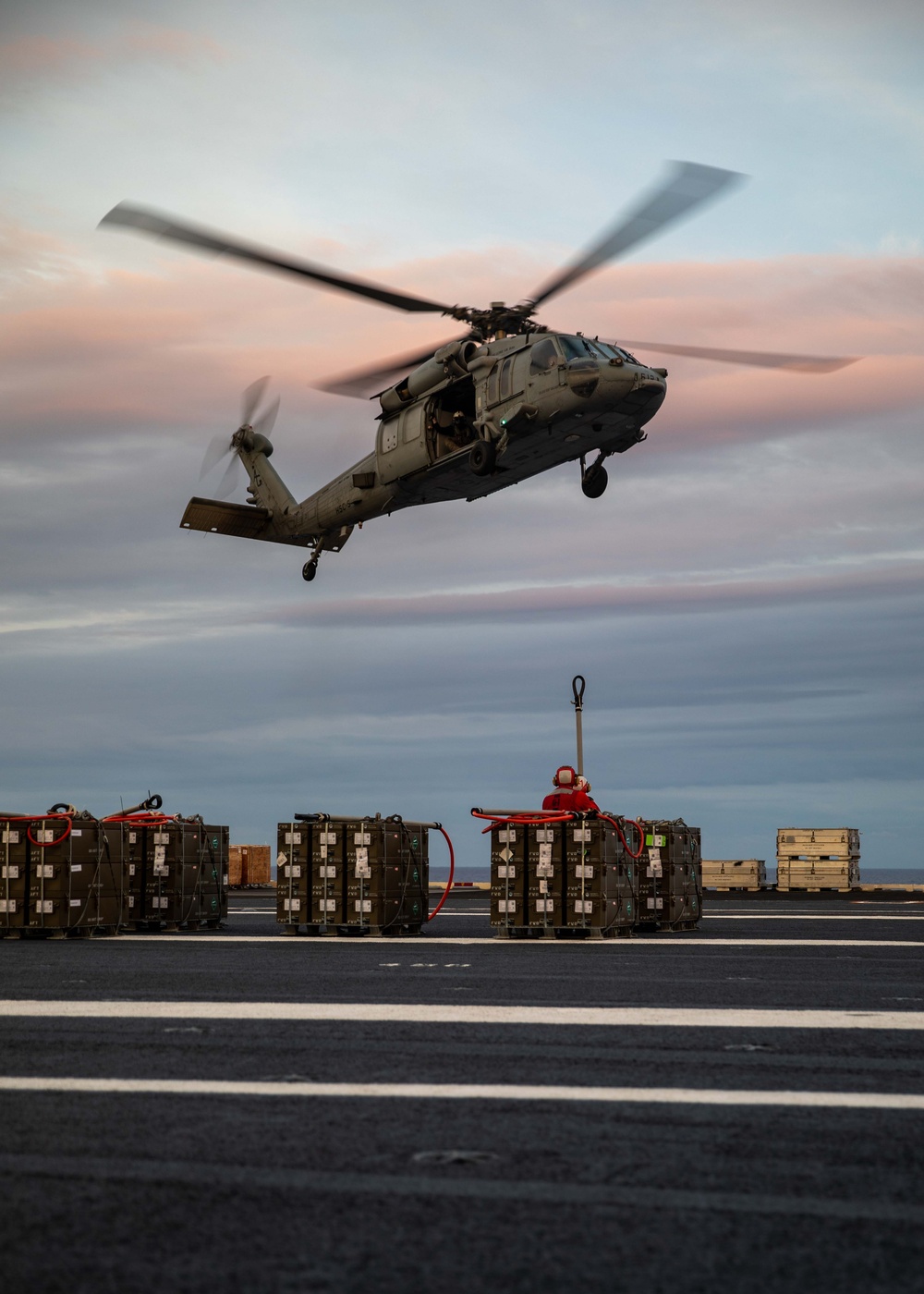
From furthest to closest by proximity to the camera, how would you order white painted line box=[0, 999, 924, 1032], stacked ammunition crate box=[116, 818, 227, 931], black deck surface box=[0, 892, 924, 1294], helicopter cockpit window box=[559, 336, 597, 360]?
1. stacked ammunition crate box=[116, 818, 227, 931]
2. helicopter cockpit window box=[559, 336, 597, 360]
3. white painted line box=[0, 999, 924, 1032]
4. black deck surface box=[0, 892, 924, 1294]

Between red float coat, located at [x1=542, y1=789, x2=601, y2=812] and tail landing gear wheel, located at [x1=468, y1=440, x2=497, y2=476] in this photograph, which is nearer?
red float coat, located at [x1=542, y1=789, x2=601, y2=812]

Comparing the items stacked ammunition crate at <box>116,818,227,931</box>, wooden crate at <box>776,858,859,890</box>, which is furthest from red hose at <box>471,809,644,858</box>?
wooden crate at <box>776,858,859,890</box>

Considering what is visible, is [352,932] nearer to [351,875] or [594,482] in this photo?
[351,875]

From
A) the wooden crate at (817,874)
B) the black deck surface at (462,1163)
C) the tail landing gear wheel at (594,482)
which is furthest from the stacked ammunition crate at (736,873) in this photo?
the black deck surface at (462,1163)

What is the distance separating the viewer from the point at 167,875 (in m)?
21.9

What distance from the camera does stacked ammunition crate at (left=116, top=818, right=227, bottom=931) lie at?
21.7 metres

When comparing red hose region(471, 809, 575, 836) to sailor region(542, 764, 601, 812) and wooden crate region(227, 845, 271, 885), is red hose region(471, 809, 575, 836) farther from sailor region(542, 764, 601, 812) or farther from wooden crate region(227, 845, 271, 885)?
wooden crate region(227, 845, 271, 885)

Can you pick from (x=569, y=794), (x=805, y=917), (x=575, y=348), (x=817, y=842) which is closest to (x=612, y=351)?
(x=575, y=348)

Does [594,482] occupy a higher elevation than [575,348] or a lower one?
lower

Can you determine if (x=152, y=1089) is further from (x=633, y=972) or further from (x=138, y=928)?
(x=138, y=928)

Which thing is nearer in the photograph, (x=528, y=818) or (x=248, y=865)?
(x=528, y=818)

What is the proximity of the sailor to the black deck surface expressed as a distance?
27.4 ft

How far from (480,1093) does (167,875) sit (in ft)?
52.2

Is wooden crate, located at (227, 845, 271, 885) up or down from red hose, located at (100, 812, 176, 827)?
down
